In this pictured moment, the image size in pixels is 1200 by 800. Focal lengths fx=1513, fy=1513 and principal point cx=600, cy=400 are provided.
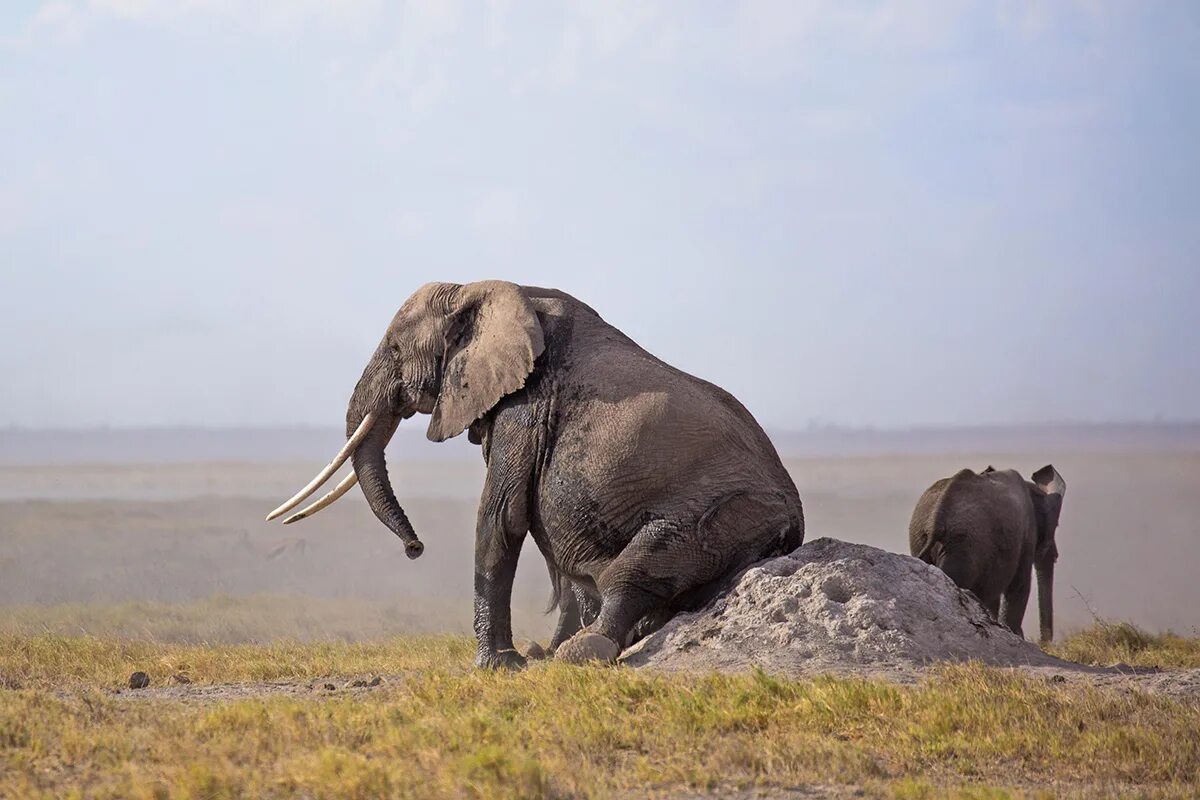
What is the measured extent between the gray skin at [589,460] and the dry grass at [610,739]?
52.9 inches

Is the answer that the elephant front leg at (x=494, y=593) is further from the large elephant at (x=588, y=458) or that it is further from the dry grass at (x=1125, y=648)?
the dry grass at (x=1125, y=648)

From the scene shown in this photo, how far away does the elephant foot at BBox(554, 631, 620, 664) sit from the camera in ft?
34.0

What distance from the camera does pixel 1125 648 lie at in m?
16.4

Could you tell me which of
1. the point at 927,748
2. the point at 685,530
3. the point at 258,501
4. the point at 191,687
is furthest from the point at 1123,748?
the point at 258,501

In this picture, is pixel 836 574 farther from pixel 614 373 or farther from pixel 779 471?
pixel 614 373

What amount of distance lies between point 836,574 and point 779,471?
3.58ft

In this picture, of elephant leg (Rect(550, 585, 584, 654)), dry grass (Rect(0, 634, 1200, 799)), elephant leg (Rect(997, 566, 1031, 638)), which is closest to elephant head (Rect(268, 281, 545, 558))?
elephant leg (Rect(550, 585, 584, 654))

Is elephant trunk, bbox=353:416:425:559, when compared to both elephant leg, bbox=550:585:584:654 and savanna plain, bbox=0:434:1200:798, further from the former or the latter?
elephant leg, bbox=550:585:584:654

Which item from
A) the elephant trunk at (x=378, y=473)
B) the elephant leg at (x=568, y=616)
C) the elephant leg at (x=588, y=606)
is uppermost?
the elephant trunk at (x=378, y=473)

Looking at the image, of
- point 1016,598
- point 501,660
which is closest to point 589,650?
point 501,660

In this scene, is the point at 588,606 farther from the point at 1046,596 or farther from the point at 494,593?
the point at 1046,596

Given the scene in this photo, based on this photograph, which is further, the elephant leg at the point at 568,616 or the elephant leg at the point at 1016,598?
the elephant leg at the point at 1016,598

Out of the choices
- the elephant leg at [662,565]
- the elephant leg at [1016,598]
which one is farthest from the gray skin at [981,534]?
the elephant leg at [662,565]

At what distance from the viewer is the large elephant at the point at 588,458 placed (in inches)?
424
